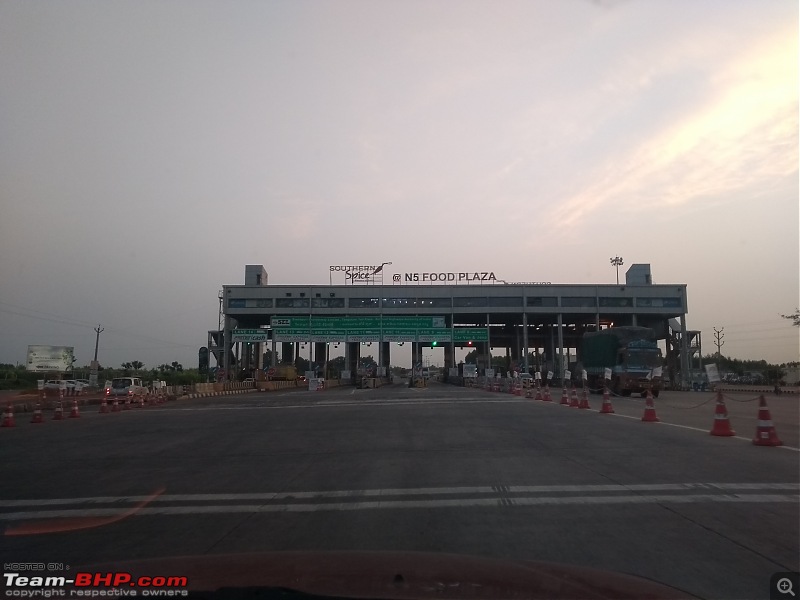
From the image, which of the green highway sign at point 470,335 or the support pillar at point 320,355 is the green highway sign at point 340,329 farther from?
the support pillar at point 320,355

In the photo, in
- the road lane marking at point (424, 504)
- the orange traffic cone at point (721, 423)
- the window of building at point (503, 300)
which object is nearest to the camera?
the road lane marking at point (424, 504)

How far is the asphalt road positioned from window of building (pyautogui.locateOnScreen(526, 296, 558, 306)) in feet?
227

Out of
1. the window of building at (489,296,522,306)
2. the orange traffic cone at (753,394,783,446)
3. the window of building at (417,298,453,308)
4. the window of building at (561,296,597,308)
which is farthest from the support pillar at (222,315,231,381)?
the orange traffic cone at (753,394,783,446)

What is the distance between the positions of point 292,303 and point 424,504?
81114 mm

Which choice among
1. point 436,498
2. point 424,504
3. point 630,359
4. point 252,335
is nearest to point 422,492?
point 436,498

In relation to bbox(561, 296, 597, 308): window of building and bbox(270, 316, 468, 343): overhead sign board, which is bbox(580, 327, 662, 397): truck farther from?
bbox(561, 296, 597, 308): window of building

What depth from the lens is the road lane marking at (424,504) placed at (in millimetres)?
8664

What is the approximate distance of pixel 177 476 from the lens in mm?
11719

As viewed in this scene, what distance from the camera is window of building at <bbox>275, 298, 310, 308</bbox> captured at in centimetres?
8838

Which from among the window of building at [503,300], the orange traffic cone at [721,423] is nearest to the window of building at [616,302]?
the window of building at [503,300]

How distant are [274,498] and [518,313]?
7980cm

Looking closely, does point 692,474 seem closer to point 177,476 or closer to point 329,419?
point 177,476

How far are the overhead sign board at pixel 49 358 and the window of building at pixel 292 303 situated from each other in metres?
25.4

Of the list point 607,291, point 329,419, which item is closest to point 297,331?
point 607,291
